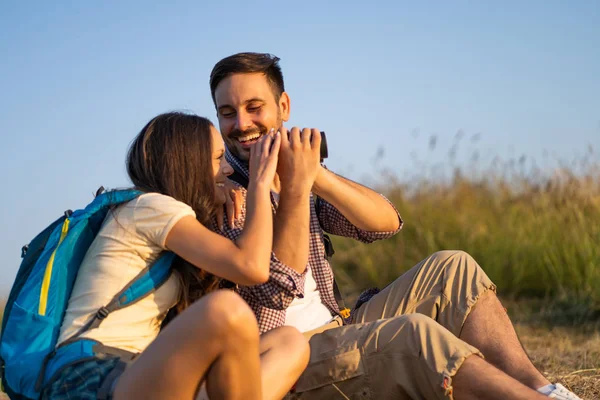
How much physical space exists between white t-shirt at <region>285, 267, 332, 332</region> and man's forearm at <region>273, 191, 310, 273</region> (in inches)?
14.2

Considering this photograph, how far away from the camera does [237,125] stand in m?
3.78

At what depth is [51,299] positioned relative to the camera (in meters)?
2.40

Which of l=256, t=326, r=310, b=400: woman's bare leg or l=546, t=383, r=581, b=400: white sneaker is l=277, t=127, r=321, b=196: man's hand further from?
l=546, t=383, r=581, b=400: white sneaker

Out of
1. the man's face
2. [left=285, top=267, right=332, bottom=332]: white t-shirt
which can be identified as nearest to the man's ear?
the man's face

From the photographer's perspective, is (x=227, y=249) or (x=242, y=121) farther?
(x=242, y=121)

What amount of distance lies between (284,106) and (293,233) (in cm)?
125

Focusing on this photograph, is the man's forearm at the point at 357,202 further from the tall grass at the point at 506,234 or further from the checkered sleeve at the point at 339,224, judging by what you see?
the tall grass at the point at 506,234

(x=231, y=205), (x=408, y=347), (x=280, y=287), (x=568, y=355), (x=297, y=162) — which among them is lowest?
(x=568, y=355)

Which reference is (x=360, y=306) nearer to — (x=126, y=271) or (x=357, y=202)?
(x=357, y=202)

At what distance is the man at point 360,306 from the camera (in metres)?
2.81

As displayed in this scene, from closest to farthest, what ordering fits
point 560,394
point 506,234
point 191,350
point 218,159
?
point 191,350 → point 560,394 → point 218,159 → point 506,234

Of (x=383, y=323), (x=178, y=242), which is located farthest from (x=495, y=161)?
(x=178, y=242)

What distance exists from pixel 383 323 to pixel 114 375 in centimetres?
112

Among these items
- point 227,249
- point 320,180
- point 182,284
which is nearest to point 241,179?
point 320,180
